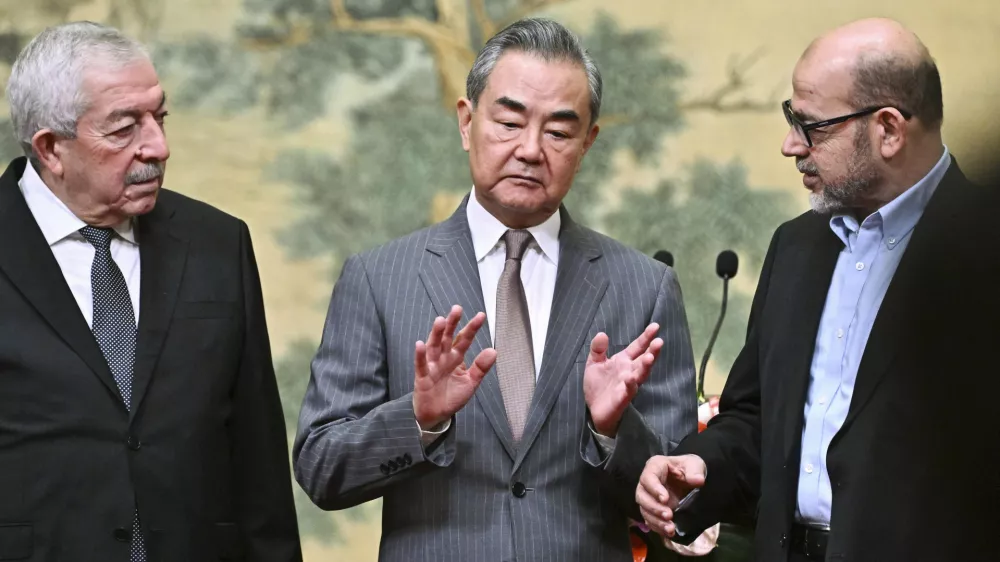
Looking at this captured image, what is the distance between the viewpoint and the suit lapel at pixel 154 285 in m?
2.43

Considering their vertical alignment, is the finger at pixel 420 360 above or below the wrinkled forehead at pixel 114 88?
below

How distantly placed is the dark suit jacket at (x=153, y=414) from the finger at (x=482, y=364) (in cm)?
64

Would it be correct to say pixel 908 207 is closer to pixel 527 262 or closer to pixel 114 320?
pixel 527 262

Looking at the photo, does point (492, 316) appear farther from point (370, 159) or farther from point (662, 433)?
point (370, 159)

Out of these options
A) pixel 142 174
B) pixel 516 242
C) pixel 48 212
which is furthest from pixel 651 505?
pixel 48 212

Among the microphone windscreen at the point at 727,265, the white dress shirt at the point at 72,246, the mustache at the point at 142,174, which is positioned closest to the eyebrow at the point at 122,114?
the mustache at the point at 142,174

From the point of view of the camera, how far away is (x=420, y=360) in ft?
7.11

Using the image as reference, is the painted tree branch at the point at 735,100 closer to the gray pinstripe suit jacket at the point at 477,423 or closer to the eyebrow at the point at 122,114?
the gray pinstripe suit jacket at the point at 477,423

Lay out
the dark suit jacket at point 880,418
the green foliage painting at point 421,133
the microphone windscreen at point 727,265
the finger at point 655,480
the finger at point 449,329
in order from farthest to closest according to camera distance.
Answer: the green foliage painting at point 421,133 < the microphone windscreen at point 727,265 < the finger at point 655,480 < the finger at point 449,329 < the dark suit jacket at point 880,418

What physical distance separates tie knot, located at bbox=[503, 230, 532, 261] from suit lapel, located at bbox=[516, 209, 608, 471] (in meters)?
A: 0.08

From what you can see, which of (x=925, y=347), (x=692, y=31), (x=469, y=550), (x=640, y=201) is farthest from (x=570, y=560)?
(x=692, y=31)

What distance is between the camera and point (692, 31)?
4.33 meters

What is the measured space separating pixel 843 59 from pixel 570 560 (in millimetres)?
1080

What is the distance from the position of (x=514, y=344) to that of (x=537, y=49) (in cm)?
61
